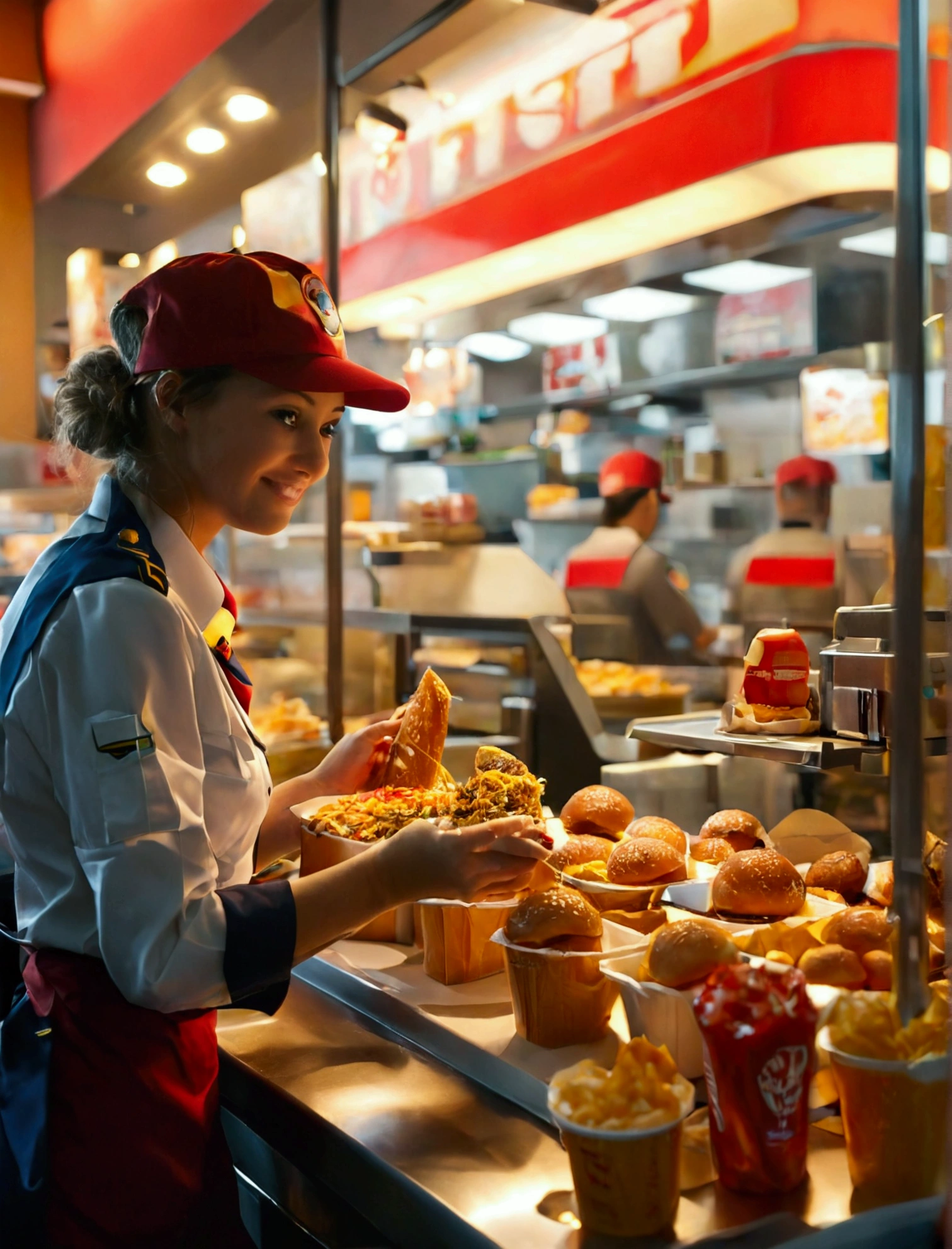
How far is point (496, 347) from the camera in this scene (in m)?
8.66

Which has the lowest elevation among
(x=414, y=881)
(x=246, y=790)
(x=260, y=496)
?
(x=414, y=881)

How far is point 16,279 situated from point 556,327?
3.59 meters

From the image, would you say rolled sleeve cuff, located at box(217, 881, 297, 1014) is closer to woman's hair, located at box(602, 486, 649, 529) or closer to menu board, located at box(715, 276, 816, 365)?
woman's hair, located at box(602, 486, 649, 529)

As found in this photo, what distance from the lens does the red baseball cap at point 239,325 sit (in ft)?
4.98

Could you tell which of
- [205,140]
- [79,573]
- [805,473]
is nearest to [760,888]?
[79,573]

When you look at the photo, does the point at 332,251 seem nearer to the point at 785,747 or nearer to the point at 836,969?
the point at 785,747

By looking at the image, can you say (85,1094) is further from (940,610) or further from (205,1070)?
(940,610)

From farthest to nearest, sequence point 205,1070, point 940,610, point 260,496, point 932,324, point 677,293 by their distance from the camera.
Result: 1. point 677,293
2. point 260,496
3. point 205,1070
4. point 940,610
5. point 932,324

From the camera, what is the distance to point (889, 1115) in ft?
3.76

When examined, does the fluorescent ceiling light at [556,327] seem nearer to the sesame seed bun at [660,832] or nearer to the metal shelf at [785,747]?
the sesame seed bun at [660,832]

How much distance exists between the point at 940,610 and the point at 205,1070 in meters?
1.11

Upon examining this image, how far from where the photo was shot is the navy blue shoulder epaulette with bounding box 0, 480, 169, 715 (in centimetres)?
138

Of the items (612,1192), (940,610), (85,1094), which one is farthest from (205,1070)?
(940,610)

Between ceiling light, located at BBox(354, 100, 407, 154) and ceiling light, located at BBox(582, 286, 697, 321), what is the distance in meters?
2.81
